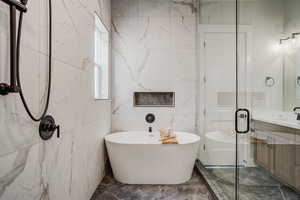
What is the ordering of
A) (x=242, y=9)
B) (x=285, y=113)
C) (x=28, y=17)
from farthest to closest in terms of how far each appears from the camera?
(x=242, y=9), (x=285, y=113), (x=28, y=17)

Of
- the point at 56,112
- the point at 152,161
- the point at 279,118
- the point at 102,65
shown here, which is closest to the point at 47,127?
the point at 56,112

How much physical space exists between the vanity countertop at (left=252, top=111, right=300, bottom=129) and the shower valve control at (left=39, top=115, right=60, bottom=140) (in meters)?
1.50

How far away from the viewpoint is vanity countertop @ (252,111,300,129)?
3.83 feet

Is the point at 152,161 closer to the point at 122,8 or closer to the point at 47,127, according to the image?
the point at 47,127

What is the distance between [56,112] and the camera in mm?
1294

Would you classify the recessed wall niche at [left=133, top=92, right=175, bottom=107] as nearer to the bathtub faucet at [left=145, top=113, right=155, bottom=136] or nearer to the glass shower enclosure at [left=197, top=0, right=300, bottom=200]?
the bathtub faucet at [left=145, top=113, right=155, bottom=136]

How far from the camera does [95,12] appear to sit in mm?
2180

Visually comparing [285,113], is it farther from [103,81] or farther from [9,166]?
[103,81]

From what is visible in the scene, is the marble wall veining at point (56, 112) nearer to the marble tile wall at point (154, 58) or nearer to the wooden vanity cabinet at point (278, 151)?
the marble tile wall at point (154, 58)

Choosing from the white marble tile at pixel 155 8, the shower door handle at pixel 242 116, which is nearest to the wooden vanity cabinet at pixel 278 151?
the shower door handle at pixel 242 116

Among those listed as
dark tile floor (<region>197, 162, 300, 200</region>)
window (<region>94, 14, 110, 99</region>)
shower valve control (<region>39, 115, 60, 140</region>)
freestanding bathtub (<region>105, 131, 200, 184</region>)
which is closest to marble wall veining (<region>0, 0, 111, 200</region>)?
shower valve control (<region>39, 115, 60, 140</region>)

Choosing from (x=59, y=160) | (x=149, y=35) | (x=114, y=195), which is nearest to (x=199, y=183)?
(x=114, y=195)

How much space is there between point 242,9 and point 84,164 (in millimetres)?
2201

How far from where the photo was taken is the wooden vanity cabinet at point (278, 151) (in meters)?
1.19
